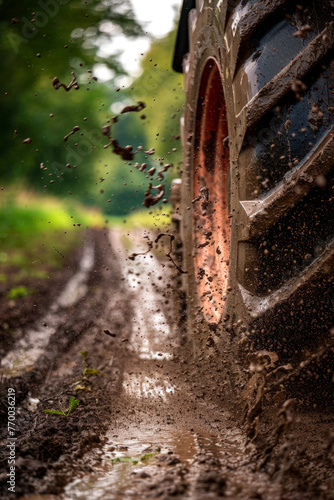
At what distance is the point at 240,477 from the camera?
142 cm

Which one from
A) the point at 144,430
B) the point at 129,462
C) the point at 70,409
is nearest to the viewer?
the point at 129,462

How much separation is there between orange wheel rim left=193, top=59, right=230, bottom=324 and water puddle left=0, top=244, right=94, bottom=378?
3.51 ft

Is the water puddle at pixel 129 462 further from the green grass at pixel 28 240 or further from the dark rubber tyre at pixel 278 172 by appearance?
the green grass at pixel 28 240

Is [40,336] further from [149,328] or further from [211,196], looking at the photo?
[211,196]

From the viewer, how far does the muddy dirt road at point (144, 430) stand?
1392 mm

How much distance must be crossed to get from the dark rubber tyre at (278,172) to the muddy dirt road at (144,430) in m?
0.27

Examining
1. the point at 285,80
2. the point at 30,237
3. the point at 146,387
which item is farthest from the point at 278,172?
the point at 30,237

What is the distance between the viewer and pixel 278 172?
1637 mm

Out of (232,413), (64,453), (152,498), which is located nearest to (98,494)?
(152,498)

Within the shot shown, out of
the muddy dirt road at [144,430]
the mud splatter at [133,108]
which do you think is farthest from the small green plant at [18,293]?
the mud splatter at [133,108]

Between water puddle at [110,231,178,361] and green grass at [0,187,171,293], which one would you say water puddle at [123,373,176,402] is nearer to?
water puddle at [110,231,178,361]

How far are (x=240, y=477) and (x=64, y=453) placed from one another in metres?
0.64

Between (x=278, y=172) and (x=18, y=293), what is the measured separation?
480cm

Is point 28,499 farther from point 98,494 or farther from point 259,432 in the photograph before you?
point 259,432
